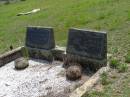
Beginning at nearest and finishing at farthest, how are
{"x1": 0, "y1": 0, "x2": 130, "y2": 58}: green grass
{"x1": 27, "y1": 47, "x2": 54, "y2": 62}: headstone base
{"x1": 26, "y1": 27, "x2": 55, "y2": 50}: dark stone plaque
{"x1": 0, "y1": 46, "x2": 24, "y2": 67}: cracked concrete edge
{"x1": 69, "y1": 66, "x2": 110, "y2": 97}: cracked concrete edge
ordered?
{"x1": 69, "y1": 66, "x2": 110, "y2": 97}: cracked concrete edge → {"x1": 26, "y1": 27, "x2": 55, "y2": 50}: dark stone plaque → {"x1": 27, "y1": 47, "x2": 54, "y2": 62}: headstone base → {"x1": 0, "y1": 46, "x2": 24, "y2": 67}: cracked concrete edge → {"x1": 0, "y1": 0, "x2": 130, "y2": 58}: green grass

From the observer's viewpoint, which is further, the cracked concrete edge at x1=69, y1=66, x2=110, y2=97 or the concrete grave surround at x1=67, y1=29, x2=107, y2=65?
the concrete grave surround at x1=67, y1=29, x2=107, y2=65

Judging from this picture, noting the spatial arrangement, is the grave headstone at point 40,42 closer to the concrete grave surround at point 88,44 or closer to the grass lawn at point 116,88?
the concrete grave surround at point 88,44

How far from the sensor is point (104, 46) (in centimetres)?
888

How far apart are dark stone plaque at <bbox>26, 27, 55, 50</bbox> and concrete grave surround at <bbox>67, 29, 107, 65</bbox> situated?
2.89 feet

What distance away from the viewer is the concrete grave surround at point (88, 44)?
29.2 feet

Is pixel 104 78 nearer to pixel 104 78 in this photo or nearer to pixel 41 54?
pixel 104 78

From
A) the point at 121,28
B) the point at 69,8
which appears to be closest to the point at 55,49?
the point at 121,28

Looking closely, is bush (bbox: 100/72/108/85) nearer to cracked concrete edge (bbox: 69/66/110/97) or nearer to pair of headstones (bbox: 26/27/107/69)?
cracked concrete edge (bbox: 69/66/110/97)

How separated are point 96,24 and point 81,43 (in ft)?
15.0

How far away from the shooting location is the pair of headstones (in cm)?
892

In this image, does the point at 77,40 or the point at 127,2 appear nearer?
the point at 77,40

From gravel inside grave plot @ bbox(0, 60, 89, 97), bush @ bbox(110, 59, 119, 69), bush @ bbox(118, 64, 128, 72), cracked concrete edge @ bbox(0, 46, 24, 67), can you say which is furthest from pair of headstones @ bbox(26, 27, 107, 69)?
cracked concrete edge @ bbox(0, 46, 24, 67)

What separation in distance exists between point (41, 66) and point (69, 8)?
9.49 meters

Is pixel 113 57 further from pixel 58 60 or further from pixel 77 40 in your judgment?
pixel 58 60
